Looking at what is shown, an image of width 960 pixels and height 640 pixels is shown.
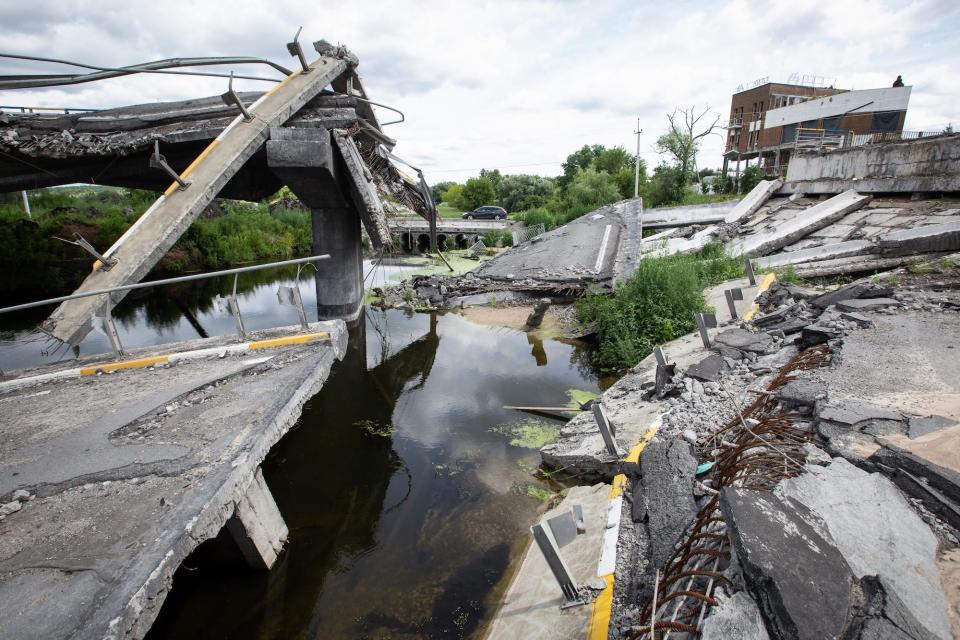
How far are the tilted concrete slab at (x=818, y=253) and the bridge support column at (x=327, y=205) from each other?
11.0m

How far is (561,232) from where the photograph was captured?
694 inches

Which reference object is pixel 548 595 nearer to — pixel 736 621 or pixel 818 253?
pixel 736 621

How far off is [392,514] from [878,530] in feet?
15.8

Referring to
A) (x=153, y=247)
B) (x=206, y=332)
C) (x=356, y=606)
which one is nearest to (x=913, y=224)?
(x=356, y=606)

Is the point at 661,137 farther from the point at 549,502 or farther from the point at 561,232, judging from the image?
the point at 549,502

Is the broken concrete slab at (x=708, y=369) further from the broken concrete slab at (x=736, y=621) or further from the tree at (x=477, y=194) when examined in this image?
the tree at (x=477, y=194)

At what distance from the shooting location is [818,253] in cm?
1152

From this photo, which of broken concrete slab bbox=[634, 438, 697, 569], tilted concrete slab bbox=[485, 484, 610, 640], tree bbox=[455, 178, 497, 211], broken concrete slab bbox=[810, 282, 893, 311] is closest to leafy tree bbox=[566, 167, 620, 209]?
tree bbox=[455, 178, 497, 211]

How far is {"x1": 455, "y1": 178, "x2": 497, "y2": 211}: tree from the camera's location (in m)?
47.6

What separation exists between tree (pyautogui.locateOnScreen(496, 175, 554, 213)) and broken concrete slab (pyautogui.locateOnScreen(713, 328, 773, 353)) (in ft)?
126

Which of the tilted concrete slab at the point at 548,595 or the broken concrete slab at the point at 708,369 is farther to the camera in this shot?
the broken concrete slab at the point at 708,369

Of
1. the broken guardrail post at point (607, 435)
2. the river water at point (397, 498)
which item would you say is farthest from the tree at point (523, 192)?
the broken guardrail post at point (607, 435)

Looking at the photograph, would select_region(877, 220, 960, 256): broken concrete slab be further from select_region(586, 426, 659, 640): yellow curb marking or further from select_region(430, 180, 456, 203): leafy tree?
select_region(430, 180, 456, 203): leafy tree

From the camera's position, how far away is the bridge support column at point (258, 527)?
4070mm
